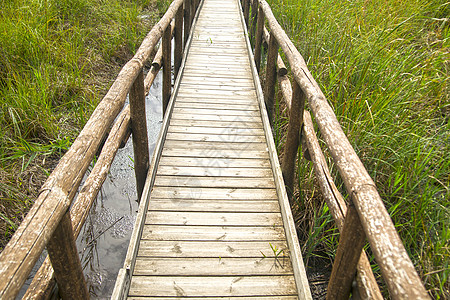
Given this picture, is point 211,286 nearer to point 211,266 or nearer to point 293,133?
point 211,266

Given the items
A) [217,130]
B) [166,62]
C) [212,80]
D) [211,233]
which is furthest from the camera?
[212,80]

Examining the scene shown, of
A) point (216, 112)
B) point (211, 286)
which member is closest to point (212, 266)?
point (211, 286)

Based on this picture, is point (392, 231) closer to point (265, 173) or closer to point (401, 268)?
point (401, 268)

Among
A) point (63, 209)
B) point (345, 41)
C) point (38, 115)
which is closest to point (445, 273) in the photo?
point (63, 209)

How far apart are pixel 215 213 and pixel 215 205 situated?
0.09 meters

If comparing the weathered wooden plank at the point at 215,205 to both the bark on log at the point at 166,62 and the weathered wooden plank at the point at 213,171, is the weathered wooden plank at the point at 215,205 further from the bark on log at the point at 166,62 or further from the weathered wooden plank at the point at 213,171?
the bark on log at the point at 166,62

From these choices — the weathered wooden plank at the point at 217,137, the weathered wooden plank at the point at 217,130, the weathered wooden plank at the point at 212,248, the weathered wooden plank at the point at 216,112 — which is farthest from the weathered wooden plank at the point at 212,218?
the weathered wooden plank at the point at 216,112

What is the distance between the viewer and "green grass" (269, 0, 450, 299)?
91.0 inches

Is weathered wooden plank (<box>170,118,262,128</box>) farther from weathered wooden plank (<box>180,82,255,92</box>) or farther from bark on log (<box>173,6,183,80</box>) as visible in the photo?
bark on log (<box>173,6,183,80</box>)

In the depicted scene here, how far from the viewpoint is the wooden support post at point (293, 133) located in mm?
2674

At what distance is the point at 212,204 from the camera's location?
9.09ft

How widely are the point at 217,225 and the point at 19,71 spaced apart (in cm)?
338

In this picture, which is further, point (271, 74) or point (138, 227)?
point (271, 74)

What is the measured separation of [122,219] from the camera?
3635mm
